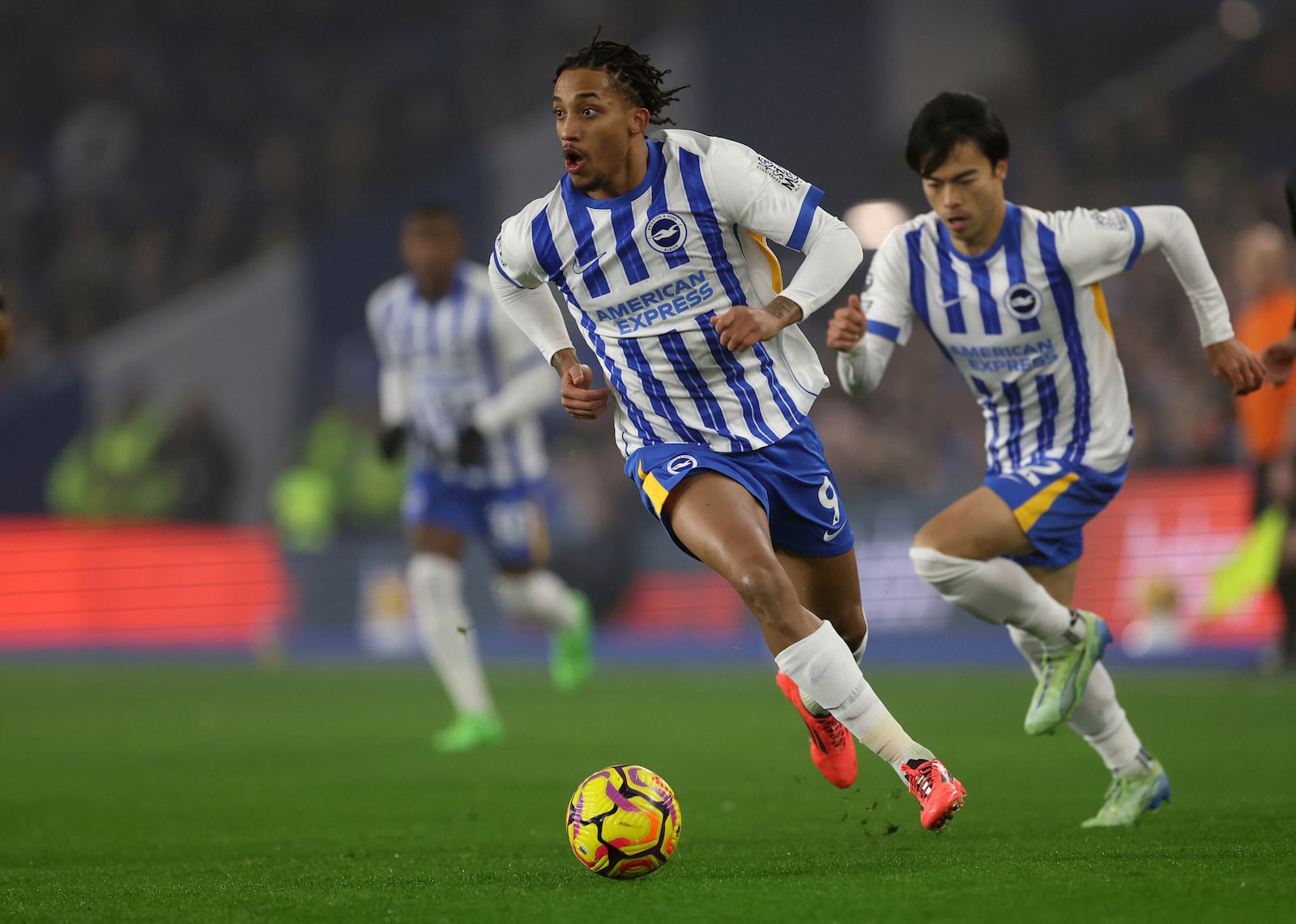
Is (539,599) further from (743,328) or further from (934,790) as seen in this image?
(934,790)

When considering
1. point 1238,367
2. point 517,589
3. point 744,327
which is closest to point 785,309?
point 744,327

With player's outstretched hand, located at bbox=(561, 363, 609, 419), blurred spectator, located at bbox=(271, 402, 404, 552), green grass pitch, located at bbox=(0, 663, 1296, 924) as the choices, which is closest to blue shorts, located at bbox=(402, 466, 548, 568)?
green grass pitch, located at bbox=(0, 663, 1296, 924)

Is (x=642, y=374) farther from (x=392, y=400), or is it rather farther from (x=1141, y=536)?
(x=1141, y=536)

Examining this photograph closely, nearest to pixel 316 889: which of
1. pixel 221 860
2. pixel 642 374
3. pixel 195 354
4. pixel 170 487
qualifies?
pixel 221 860

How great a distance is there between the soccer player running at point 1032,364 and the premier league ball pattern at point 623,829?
54.9 inches

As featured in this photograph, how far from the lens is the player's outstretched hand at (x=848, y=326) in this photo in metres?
4.87

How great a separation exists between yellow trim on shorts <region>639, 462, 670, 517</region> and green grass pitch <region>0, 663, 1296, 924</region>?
3.20ft

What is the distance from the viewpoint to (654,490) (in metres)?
4.62

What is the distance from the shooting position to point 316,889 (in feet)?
13.3

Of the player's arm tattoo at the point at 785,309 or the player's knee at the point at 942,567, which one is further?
the player's knee at the point at 942,567

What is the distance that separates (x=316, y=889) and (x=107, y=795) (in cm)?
281

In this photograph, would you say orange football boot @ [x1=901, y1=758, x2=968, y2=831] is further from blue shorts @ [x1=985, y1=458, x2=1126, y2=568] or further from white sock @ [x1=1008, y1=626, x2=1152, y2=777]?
blue shorts @ [x1=985, y1=458, x2=1126, y2=568]

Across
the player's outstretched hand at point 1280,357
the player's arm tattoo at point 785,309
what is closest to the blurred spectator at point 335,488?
the player's outstretched hand at point 1280,357

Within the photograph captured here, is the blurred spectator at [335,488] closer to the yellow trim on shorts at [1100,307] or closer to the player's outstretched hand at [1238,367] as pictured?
the yellow trim on shorts at [1100,307]
